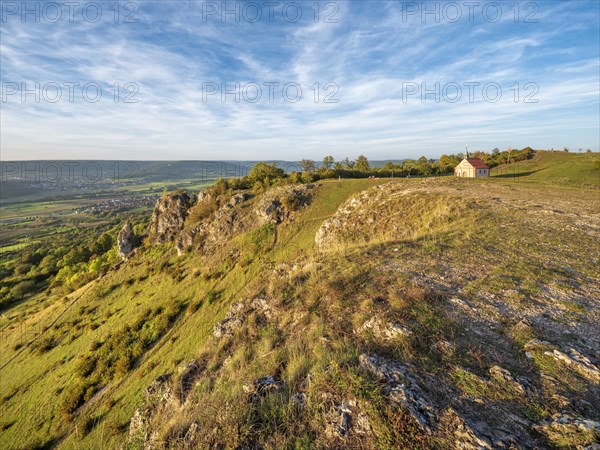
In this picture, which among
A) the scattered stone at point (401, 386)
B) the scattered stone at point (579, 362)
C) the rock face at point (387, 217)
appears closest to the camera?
the scattered stone at point (401, 386)

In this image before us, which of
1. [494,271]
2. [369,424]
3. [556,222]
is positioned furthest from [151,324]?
[556,222]

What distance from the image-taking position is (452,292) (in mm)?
9977

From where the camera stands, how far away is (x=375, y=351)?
719cm

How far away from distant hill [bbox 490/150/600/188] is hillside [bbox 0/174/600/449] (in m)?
17.5

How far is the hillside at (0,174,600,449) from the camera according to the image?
5.11 meters

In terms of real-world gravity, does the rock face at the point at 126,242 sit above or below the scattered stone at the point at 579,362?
A: below

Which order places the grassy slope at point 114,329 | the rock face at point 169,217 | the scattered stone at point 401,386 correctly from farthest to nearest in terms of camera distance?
1. the rock face at point 169,217
2. the grassy slope at point 114,329
3. the scattered stone at point 401,386

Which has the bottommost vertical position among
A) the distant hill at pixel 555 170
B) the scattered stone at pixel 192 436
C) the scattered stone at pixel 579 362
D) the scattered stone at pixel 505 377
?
the scattered stone at pixel 192 436

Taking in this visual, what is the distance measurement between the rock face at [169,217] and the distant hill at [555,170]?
208ft

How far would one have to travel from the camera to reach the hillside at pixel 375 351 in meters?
5.11

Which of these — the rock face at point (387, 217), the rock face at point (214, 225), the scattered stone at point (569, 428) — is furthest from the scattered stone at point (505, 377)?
the rock face at point (214, 225)

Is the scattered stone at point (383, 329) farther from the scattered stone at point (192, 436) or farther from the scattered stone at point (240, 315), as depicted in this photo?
the scattered stone at point (192, 436)

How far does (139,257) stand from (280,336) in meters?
49.5

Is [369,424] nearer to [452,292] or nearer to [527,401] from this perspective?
[527,401]
